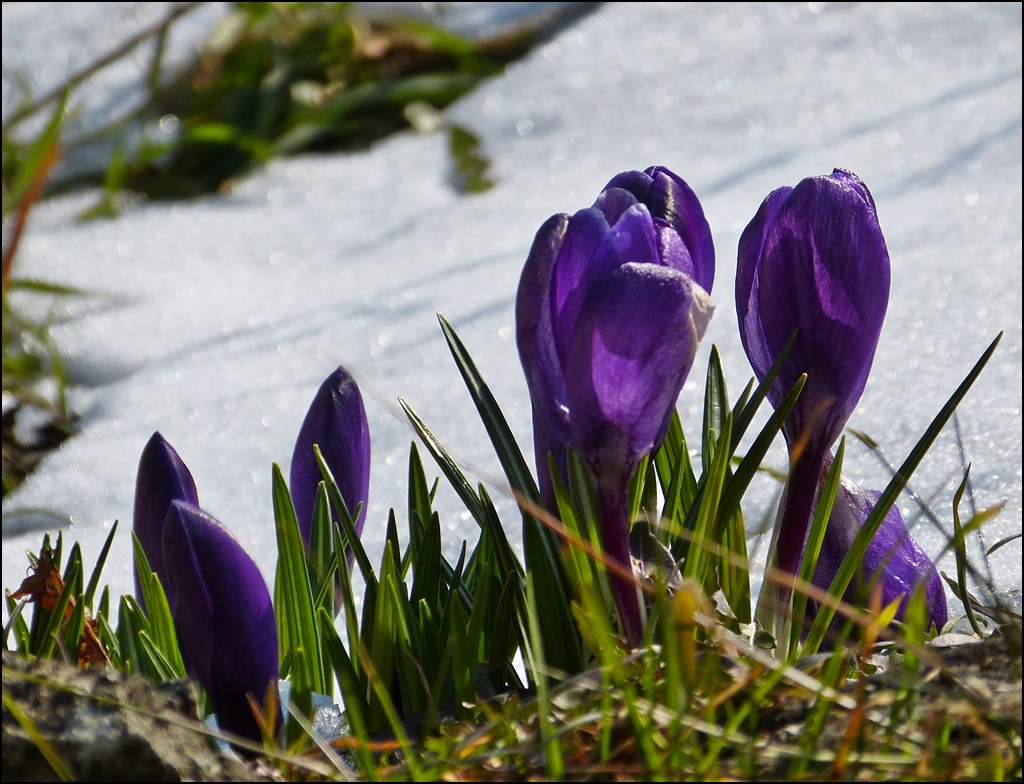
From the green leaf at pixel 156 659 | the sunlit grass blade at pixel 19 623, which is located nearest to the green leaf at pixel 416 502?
the green leaf at pixel 156 659

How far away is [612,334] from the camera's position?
0.68 m

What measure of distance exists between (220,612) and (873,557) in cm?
53

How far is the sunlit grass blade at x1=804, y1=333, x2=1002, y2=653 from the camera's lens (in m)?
0.81

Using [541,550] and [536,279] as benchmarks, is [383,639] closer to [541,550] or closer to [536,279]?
[541,550]

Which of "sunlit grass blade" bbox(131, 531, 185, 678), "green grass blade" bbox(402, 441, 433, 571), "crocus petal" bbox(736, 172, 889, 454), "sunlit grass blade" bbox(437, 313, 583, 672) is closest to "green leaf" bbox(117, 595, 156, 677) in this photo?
"sunlit grass blade" bbox(131, 531, 185, 678)

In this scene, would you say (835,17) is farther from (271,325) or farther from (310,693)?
(310,693)

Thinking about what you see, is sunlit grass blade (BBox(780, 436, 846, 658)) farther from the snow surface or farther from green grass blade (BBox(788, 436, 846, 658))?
the snow surface

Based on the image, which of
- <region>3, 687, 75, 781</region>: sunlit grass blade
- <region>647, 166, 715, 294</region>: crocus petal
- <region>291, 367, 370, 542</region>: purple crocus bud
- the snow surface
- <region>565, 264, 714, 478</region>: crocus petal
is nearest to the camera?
<region>3, 687, 75, 781</region>: sunlit grass blade

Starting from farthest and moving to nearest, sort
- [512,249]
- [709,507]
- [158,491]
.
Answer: [512,249], [158,491], [709,507]

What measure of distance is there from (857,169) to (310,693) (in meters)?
2.11

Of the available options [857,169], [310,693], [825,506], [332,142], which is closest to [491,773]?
[310,693]

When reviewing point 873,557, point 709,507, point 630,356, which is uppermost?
point 630,356

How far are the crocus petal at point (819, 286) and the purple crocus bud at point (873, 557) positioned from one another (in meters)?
0.10

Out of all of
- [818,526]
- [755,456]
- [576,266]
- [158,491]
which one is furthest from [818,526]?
[158,491]
